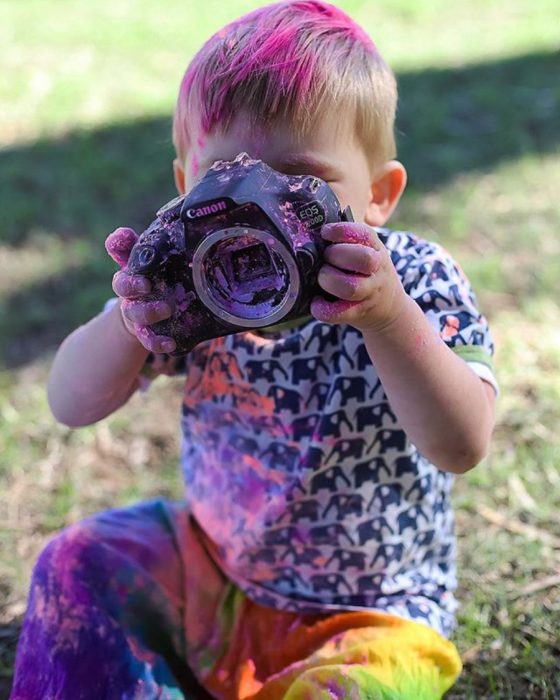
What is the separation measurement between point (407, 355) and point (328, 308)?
0.49 feet

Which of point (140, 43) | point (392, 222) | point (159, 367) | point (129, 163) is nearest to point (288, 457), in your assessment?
point (159, 367)

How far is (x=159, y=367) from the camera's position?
1393mm

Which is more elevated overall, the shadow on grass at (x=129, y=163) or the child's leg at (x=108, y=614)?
the child's leg at (x=108, y=614)

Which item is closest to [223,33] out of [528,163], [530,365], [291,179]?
[291,179]

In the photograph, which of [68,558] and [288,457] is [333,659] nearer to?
[288,457]

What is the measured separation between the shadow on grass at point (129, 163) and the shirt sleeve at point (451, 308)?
1314 millimetres

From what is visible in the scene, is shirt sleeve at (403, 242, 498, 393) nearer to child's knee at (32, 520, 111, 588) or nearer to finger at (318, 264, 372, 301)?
finger at (318, 264, 372, 301)

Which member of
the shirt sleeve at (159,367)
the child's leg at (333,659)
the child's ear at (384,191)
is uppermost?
the child's ear at (384,191)

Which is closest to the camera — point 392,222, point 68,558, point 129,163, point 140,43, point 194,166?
point 194,166

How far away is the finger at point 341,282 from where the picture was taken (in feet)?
3.19

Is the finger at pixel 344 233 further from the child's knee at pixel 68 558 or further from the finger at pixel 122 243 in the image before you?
the child's knee at pixel 68 558

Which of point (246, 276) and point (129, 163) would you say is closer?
point (246, 276)

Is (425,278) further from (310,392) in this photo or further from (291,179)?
(291,179)

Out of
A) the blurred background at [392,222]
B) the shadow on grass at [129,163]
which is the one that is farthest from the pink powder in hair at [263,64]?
the shadow on grass at [129,163]
